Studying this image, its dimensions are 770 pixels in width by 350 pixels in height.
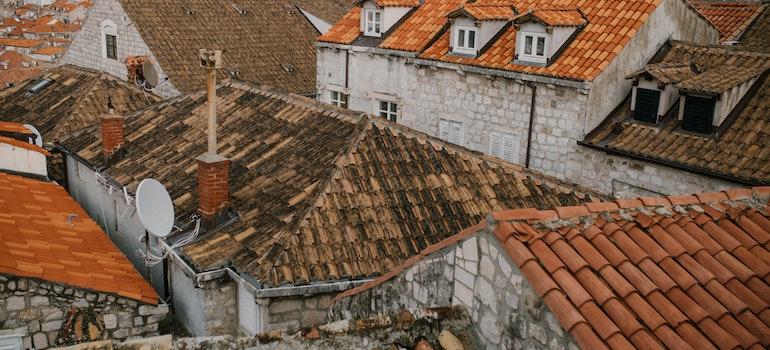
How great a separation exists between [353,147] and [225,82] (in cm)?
677

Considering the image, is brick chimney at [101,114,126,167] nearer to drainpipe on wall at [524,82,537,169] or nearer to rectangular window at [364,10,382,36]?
rectangular window at [364,10,382,36]

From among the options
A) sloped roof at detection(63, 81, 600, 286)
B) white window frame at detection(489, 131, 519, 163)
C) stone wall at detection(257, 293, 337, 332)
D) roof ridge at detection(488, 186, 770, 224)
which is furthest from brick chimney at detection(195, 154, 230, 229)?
white window frame at detection(489, 131, 519, 163)

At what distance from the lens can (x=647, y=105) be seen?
1555 centimetres

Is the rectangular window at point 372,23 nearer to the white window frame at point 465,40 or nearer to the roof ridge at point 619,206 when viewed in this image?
the white window frame at point 465,40

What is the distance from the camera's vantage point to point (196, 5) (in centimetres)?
2941

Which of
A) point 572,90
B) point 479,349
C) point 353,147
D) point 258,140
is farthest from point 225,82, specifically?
point 479,349

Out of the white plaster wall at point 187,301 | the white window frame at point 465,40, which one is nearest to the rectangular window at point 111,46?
the white window frame at point 465,40

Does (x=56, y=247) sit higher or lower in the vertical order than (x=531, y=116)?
lower

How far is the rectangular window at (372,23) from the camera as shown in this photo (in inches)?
827

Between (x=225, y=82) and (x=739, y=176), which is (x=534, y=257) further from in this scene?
(x=225, y=82)

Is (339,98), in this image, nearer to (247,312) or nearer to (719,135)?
(719,135)

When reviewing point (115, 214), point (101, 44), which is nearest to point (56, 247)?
point (115, 214)

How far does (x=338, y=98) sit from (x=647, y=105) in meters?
9.78

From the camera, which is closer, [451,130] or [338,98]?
[451,130]
